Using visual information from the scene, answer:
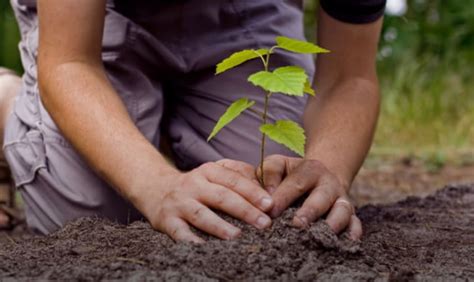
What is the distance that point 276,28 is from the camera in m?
2.73

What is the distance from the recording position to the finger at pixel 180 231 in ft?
5.38

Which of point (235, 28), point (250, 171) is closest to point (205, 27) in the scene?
point (235, 28)

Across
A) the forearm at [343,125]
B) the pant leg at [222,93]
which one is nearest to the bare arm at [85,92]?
the forearm at [343,125]

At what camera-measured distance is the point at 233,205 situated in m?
1.65

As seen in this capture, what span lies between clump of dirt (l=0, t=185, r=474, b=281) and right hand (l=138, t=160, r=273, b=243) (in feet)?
0.08

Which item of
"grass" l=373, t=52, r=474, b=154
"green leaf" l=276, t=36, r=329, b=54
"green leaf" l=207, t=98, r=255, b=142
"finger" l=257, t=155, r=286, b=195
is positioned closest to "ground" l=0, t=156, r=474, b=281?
"finger" l=257, t=155, r=286, b=195

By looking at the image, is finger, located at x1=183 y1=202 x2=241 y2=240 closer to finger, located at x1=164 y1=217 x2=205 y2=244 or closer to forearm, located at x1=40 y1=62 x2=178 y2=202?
finger, located at x1=164 y1=217 x2=205 y2=244

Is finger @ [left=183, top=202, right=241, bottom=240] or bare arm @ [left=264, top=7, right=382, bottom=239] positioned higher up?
finger @ [left=183, top=202, right=241, bottom=240]

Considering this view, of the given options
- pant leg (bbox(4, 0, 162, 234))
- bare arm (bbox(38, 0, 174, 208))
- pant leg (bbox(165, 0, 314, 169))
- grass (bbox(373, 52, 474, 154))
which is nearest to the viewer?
bare arm (bbox(38, 0, 174, 208))

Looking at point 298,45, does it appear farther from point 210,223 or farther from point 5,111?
point 5,111

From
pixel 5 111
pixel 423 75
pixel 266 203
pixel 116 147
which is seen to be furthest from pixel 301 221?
pixel 423 75

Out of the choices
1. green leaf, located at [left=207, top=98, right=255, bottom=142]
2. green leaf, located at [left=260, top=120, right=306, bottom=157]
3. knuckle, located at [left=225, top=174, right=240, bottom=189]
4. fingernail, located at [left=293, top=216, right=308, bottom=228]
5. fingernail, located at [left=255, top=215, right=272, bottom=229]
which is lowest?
fingernail, located at [left=293, top=216, right=308, bottom=228]

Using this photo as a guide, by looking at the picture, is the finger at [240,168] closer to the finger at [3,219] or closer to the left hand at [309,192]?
the left hand at [309,192]

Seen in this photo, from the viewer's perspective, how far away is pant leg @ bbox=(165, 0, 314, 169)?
8.45ft
